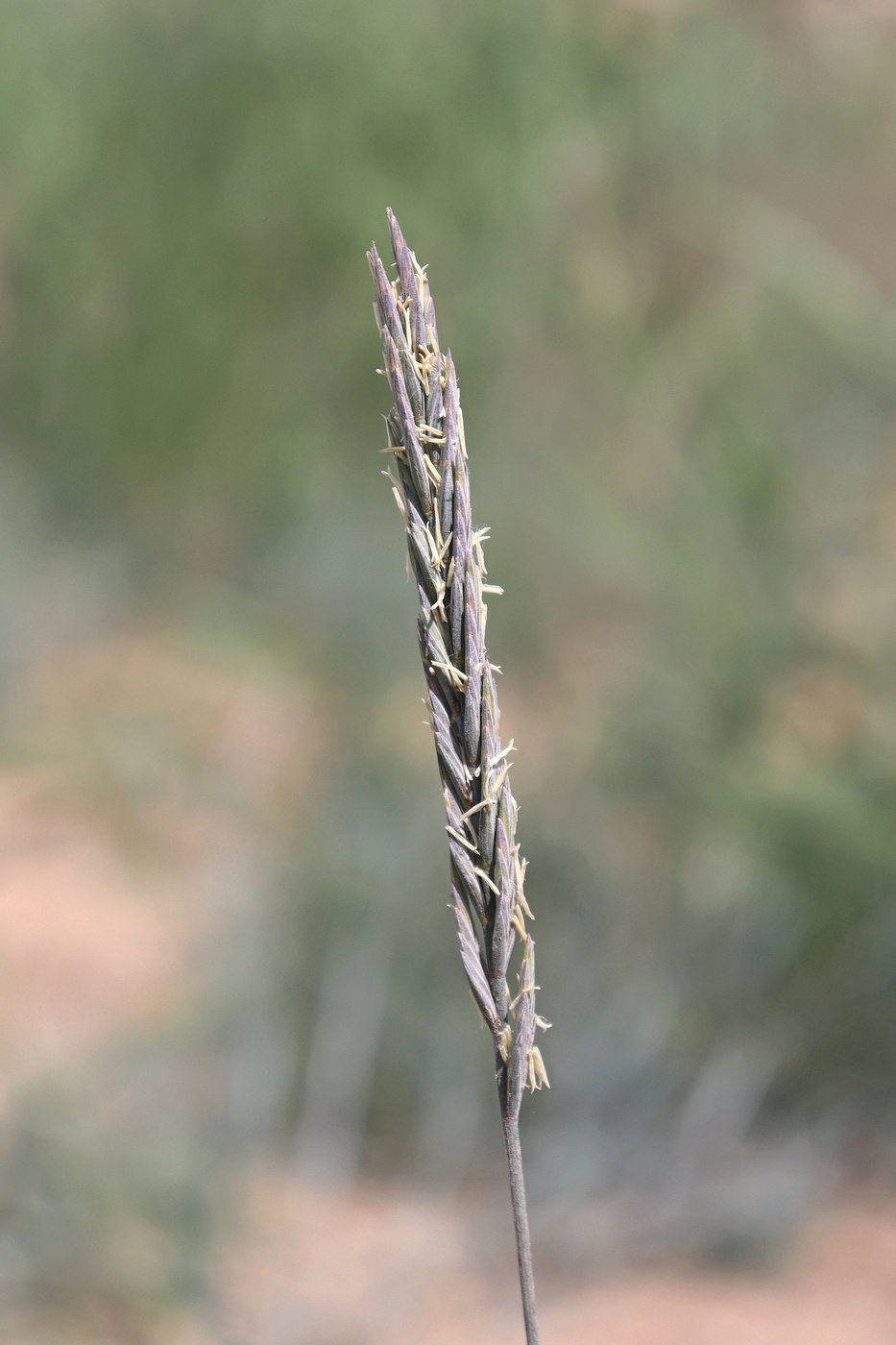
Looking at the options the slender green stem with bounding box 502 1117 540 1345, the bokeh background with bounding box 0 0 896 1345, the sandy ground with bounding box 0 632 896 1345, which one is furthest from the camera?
the bokeh background with bounding box 0 0 896 1345

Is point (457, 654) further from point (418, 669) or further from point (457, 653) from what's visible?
point (418, 669)

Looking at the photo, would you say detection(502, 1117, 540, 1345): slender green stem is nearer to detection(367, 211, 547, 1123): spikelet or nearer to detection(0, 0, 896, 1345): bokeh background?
detection(367, 211, 547, 1123): spikelet

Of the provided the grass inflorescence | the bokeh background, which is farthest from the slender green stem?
the bokeh background

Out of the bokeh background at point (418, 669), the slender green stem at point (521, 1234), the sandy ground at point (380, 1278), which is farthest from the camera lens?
the bokeh background at point (418, 669)

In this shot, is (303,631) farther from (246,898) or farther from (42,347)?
(246,898)

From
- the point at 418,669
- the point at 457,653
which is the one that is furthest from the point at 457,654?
the point at 418,669

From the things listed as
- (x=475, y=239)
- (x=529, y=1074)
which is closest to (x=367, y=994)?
(x=529, y=1074)

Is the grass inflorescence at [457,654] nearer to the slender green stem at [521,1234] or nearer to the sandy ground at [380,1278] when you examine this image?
the slender green stem at [521,1234]

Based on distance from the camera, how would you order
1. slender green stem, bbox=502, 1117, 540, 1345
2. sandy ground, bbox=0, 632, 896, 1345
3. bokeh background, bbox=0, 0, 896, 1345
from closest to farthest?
slender green stem, bbox=502, 1117, 540, 1345 → sandy ground, bbox=0, 632, 896, 1345 → bokeh background, bbox=0, 0, 896, 1345

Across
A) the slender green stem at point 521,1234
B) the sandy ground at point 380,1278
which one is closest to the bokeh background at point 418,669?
the sandy ground at point 380,1278
